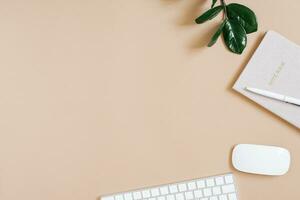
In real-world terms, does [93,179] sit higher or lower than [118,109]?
lower

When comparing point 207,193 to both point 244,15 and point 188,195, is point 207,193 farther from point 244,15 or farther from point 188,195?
point 244,15

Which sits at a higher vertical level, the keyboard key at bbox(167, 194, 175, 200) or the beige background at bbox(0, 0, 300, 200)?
the beige background at bbox(0, 0, 300, 200)

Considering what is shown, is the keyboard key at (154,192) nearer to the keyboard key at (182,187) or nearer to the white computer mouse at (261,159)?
the keyboard key at (182,187)

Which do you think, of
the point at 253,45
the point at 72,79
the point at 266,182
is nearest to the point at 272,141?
the point at 266,182

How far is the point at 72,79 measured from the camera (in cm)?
80

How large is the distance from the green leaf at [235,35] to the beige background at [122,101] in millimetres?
25

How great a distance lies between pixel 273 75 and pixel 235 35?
0.12 meters

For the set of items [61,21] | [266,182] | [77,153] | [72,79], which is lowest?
[266,182]

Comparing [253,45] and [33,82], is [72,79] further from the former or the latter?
[253,45]

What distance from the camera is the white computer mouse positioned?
81 cm

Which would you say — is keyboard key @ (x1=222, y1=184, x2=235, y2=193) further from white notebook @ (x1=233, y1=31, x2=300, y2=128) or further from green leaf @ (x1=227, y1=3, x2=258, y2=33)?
green leaf @ (x1=227, y1=3, x2=258, y2=33)

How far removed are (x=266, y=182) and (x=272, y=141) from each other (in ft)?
0.30

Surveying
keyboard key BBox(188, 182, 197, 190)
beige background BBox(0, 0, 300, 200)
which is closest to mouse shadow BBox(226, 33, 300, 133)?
beige background BBox(0, 0, 300, 200)

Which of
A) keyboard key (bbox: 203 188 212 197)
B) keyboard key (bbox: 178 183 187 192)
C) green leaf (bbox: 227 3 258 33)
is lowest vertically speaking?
keyboard key (bbox: 203 188 212 197)
